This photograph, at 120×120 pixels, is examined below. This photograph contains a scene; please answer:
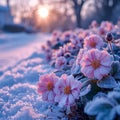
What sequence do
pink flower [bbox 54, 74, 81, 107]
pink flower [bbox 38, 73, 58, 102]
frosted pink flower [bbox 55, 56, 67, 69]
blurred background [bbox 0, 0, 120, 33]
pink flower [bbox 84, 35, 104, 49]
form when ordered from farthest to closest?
1. blurred background [bbox 0, 0, 120, 33]
2. frosted pink flower [bbox 55, 56, 67, 69]
3. pink flower [bbox 84, 35, 104, 49]
4. pink flower [bbox 38, 73, 58, 102]
5. pink flower [bbox 54, 74, 81, 107]

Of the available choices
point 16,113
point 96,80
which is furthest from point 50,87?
point 16,113

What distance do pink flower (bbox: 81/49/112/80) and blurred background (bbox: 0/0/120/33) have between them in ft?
52.0

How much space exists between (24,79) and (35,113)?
1.76 m

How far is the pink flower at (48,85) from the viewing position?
234 centimetres

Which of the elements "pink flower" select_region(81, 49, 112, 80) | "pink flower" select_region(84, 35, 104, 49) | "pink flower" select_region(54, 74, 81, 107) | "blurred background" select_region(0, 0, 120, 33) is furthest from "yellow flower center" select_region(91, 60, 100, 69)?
"blurred background" select_region(0, 0, 120, 33)

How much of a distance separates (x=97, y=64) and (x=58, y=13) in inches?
1291

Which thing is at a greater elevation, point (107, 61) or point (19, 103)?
point (107, 61)

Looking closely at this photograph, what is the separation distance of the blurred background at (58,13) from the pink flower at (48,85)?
15746mm

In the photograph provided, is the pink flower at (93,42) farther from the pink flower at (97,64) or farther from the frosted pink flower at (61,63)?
the pink flower at (97,64)

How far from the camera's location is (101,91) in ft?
7.58

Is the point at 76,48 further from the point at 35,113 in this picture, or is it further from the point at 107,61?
the point at 107,61

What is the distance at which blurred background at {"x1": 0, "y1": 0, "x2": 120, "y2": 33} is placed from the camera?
802 inches

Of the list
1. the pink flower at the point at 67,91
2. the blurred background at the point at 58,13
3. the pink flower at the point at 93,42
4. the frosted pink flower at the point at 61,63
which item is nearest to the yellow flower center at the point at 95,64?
the pink flower at the point at 67,91

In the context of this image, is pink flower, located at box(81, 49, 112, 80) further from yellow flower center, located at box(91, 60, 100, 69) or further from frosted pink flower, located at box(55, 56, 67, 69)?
frosted pink flower, located at box(55, 56, 67, 69)
